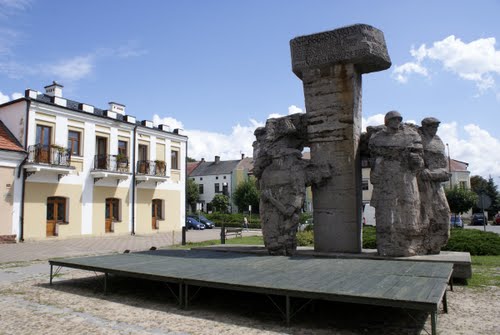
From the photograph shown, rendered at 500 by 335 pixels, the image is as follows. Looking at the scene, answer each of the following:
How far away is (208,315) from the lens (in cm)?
634

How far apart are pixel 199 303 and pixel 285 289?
2.23 metres

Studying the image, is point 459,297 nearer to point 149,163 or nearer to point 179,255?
point 179,255

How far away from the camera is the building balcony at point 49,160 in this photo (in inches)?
818

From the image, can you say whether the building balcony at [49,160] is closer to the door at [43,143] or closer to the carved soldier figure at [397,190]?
the door at [43,143]

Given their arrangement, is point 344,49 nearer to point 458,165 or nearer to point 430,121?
point 430,121

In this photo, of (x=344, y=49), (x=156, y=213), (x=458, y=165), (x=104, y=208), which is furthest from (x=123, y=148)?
(x=458, y=165)

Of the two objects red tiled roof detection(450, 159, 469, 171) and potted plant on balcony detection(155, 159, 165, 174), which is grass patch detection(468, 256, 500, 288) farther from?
red tiled roof detection(450, 159, 469, 171)

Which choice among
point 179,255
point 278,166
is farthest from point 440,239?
point 179,255

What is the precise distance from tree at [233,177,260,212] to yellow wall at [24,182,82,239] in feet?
89.9

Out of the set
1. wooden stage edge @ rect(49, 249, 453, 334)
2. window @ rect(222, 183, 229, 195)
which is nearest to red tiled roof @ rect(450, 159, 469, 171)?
window @ rect(222, 183, 229, 195)

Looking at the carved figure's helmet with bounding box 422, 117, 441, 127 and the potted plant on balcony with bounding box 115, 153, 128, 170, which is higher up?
the potted plant on balcony with bounding box 115, 153, 128, 170

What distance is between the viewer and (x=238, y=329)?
219 inches

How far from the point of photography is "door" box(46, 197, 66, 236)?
72.8 feet

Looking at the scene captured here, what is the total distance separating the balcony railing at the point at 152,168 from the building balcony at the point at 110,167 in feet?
4.11
